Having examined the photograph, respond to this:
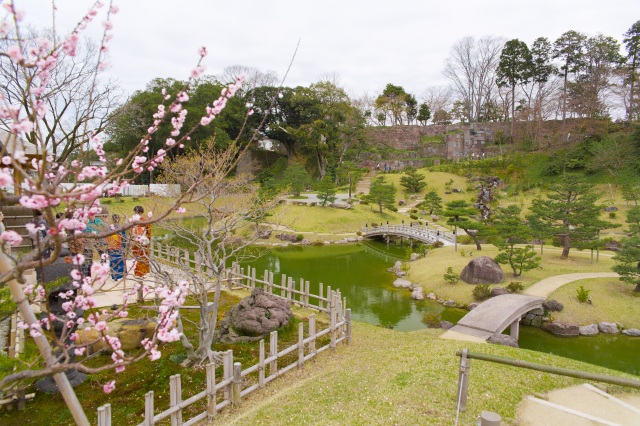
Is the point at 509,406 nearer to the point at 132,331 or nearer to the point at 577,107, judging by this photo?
the point at 132,331

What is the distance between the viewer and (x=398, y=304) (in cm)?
1287

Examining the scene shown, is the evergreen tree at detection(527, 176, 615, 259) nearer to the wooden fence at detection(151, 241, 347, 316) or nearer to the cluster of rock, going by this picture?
the cluster of rock

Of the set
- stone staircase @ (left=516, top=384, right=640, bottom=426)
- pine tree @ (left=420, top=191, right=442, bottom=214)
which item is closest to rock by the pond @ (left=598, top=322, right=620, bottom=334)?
stone staircase @ (left=516, top=384, right=640, bottom=426)

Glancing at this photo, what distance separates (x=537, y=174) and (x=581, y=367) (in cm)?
2742

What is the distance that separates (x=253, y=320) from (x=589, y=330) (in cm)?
935

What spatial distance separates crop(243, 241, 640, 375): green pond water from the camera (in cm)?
974

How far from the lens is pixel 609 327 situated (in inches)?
417

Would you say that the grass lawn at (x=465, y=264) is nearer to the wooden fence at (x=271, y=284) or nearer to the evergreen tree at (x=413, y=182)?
the wooden fence at (x=271, y=284)

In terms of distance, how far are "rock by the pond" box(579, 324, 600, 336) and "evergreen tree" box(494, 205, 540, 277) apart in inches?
109

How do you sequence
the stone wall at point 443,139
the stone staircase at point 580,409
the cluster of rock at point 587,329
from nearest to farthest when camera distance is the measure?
the stone staircase at point 580,409
the cluster of rock at point 587,329
the stone wall at point 443,139

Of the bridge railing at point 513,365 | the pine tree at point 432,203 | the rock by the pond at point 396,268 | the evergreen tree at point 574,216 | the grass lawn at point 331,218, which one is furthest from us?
the pine tree at point 432,203

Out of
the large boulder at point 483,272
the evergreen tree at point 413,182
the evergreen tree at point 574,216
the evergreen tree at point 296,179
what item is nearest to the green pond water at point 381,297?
the large boulder at point 483,272

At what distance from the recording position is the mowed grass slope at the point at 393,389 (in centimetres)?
460

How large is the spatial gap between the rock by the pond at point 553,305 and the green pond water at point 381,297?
817mm
